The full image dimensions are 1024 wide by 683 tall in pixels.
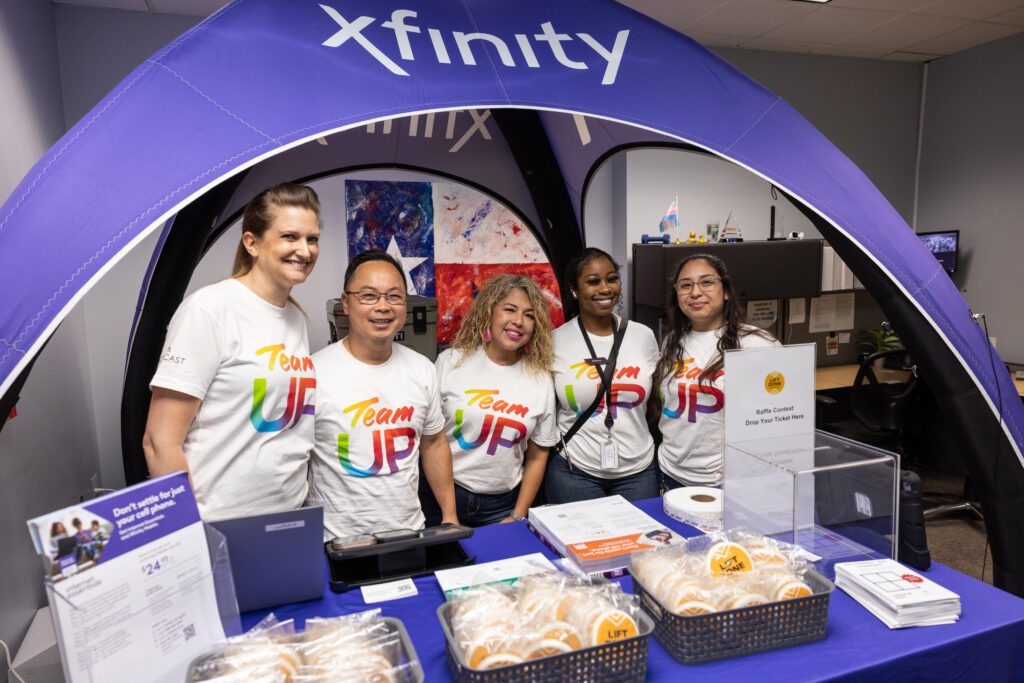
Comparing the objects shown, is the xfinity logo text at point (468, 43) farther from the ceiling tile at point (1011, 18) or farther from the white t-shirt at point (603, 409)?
the ceiling tile at point (1011, 18)

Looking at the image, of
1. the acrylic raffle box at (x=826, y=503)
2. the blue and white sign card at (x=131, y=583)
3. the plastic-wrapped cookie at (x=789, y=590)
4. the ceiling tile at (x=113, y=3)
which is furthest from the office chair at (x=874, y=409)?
the ceiling tile at (x=113, y=3)

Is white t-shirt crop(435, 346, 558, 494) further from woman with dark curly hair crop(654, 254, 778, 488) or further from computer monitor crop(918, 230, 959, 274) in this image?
computer monitor crop(918, 230, 959, 274)

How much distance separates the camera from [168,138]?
4.09 ft

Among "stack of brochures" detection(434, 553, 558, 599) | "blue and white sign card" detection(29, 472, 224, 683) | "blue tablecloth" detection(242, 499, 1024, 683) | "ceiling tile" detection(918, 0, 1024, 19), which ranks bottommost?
"blue tablecloth" detection(242, 499, 1024, 683)

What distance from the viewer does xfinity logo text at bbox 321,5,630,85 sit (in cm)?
147

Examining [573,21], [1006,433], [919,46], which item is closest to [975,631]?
[1006,433]

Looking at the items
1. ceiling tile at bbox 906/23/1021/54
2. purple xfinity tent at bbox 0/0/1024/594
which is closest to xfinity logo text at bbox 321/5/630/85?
purple xfinity tent at bbox 0/0/1024/594

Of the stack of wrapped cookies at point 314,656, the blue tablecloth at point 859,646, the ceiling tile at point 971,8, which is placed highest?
the ceiling tile at point 971,8

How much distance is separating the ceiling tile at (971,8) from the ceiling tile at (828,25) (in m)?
0.22

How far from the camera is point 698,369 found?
206 centimetres

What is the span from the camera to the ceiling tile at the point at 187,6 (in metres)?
3.13

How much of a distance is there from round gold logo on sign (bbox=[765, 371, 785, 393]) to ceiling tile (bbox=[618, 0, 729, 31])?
2678 millimetres

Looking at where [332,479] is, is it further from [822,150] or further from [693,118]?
[822,150]

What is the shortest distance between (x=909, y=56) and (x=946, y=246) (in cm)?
144
